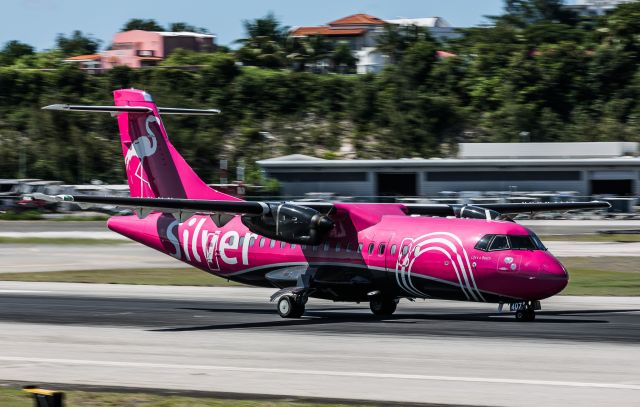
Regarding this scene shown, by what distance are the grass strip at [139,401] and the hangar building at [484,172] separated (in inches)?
2482

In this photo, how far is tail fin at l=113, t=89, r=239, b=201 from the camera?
2777cm

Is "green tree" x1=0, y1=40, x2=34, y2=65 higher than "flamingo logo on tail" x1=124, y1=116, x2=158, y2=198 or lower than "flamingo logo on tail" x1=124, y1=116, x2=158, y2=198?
higher

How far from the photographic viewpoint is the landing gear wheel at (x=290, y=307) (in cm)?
2406

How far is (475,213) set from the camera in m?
24.9

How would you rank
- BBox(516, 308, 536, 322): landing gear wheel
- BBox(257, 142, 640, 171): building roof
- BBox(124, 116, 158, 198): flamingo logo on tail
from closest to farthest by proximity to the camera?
BBox(516, 308, 536, 322): landing gear wheel → BBox(124, 116, 158, 198): flamingo logo on tail → BBox(257, 142, 640, 171): building roof

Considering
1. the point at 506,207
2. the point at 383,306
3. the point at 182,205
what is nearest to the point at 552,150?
the point at 506,207

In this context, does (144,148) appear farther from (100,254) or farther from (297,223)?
(100,254)

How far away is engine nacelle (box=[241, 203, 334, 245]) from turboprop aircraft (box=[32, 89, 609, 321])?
2cm

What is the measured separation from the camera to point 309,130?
102 m

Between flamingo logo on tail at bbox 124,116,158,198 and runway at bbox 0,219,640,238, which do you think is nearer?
flamingo logo on tail at bbox 124,116,158,198

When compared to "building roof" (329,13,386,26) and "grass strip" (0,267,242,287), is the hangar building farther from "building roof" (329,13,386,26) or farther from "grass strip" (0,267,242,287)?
"building roof" (329,13,386,26)

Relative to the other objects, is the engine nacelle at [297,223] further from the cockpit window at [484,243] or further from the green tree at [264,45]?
the green tree at [264,45]

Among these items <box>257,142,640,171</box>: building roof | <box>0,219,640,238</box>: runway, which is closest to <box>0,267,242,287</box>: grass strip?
<box>0,219,640,238</box>: runway

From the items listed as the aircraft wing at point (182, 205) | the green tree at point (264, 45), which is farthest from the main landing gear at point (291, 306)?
the green tree at point (264, 45)
